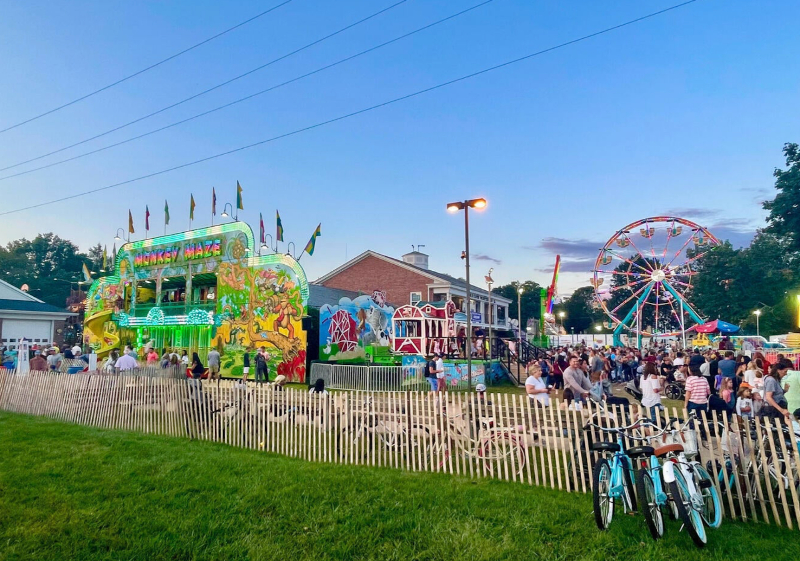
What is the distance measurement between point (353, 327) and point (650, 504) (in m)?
20.7

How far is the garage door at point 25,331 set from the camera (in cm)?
2888

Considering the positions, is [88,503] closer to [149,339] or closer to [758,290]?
[149,339]

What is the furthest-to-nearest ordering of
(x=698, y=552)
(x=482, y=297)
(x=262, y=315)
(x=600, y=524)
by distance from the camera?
(x=482, y=297), (x=262, y=315), (x=600, y=524), (x=698, y=552)

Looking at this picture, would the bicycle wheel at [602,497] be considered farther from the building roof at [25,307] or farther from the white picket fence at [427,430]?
the building roof at [25,307]

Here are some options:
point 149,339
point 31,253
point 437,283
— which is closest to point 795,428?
point 149,339

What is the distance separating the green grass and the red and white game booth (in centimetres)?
1690

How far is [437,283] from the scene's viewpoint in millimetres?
37531

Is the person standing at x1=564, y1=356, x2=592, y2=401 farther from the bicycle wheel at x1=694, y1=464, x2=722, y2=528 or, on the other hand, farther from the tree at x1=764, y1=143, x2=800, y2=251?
the tree at x1=764, y1=143, x2=800, y2=251

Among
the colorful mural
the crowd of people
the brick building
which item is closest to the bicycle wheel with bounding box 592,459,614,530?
the crowd of people

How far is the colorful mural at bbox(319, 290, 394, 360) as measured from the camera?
2341cm

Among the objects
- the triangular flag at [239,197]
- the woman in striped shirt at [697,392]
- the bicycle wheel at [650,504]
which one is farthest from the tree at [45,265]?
the bicycle wheel at [650,504]

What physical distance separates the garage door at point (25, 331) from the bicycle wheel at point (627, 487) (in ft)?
115

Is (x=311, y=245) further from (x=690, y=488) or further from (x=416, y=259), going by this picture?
(x=416, y=259)

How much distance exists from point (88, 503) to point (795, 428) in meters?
8.38
